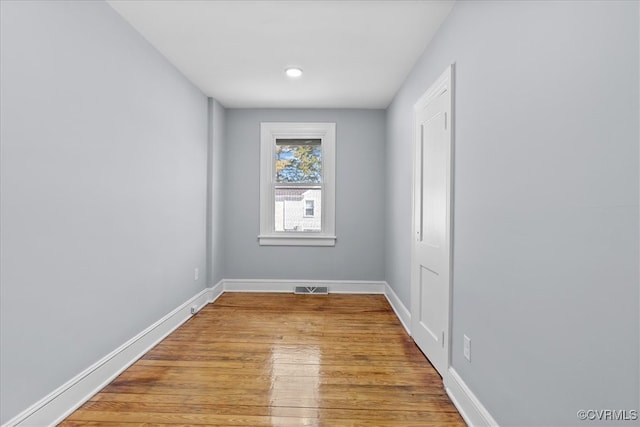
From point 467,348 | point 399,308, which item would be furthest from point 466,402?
point 399,308

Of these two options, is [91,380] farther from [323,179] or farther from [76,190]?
[323,179]

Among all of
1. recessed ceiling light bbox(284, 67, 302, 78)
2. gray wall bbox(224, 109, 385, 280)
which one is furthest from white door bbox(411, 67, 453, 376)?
gray wall bbox(224, 109, 385, 280)

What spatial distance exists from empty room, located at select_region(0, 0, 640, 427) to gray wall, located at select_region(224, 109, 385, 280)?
58 centimetres

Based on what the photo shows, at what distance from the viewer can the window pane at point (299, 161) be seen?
4.96m

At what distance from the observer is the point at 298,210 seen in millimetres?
4984

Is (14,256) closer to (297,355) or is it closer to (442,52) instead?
(297,355)

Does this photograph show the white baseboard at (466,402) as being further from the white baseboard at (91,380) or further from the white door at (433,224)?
the white baseboard at (91,380)

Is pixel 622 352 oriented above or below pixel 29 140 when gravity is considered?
below

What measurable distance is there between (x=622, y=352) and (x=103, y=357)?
2.65 meters

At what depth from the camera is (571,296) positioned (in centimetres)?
118

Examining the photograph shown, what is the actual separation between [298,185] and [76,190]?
3.12m

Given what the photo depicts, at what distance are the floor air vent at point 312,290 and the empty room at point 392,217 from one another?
0.57 meters

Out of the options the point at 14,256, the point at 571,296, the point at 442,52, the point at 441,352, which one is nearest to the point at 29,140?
the point at 14,256

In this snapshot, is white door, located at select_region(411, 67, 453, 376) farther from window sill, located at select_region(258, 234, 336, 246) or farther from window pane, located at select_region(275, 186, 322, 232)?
window pane, located at select_region(275, 186, 322, 232)
